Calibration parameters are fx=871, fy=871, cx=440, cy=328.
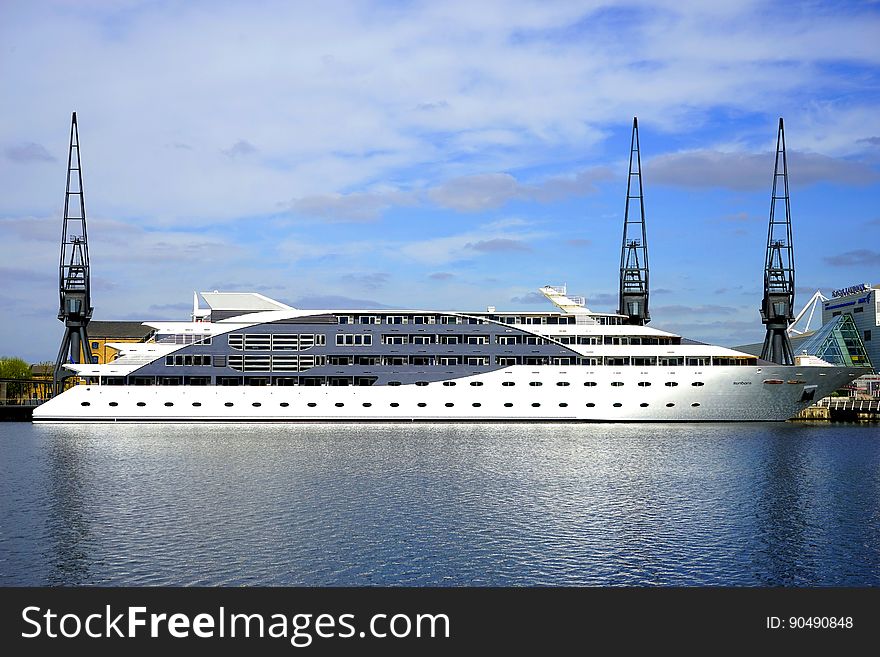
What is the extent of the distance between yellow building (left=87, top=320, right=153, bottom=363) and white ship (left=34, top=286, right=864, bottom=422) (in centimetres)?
5465

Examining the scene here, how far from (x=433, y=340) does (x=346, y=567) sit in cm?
4046

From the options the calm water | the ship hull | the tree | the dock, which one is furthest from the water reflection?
the tree

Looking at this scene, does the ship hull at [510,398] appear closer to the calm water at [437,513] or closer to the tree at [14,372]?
the calm water at [437,513]

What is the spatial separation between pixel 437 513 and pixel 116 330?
10077cm

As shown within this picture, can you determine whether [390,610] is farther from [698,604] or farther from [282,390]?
[282,390]

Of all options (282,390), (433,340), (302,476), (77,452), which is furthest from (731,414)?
(77,452)

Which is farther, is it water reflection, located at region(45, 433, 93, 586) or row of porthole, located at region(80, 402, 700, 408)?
row of porthole, located at region(80, 402, 700, 408)

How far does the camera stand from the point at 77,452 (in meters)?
41.4

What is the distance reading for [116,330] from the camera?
11688 centimetres

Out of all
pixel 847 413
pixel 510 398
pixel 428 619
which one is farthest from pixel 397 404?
pixel 847 413

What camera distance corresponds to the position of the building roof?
11512cm

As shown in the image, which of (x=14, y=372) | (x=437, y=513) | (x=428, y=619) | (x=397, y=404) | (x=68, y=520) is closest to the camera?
(x=428, y=619)

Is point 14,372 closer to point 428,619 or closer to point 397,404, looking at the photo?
point 397,404

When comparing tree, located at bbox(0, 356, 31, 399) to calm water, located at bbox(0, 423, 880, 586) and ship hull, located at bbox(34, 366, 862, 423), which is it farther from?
calm water, located at bbox(0, 423, 880, 586)
